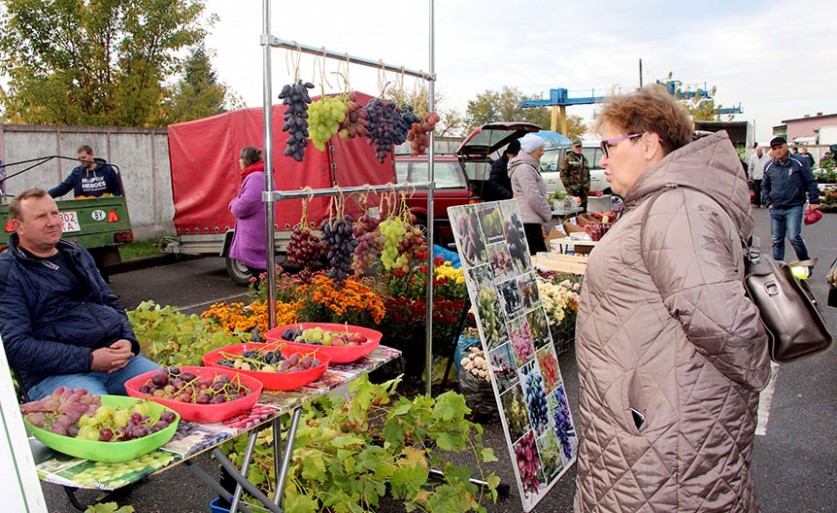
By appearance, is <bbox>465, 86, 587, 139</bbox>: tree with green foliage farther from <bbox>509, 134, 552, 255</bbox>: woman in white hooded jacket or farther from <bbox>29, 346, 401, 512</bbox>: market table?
<bbox>29, 346, 401, 512</bbox>: market table

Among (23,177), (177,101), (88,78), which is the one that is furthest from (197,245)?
(177,101)

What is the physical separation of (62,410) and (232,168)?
7.96 meters

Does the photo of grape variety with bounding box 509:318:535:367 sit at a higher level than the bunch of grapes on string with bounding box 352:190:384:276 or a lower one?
lower

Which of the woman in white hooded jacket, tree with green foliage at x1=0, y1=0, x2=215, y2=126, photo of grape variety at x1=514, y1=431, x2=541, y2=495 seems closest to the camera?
photo of grape variety at x1=514, y1=431, x2=541, y2=495

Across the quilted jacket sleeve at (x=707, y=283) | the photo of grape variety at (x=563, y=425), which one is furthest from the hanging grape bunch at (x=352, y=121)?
the photo of grape variety at (x=563, y=425)

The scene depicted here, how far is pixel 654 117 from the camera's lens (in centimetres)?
204

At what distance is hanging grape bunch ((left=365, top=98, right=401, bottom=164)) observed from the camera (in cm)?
315

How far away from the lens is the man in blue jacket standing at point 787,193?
9.23m

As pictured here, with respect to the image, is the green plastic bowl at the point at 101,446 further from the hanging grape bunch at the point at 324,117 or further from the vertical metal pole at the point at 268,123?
the hanging grape bunch at the point at 324,117

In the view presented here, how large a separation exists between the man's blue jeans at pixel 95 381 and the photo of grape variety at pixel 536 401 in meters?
1.92

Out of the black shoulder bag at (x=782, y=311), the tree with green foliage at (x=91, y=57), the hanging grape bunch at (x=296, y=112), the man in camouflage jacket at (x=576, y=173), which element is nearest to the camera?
the black shoulder bag at (x=782, y=311)

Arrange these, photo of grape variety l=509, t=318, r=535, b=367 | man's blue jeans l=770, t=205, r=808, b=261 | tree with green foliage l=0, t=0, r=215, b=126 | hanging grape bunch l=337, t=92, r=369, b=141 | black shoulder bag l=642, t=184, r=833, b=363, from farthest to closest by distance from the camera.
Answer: tree with green foliage l=0, t=0, r=215, b=126 < man's blue jeans l=770, t=205, r=808, b=261 < photo of grape variety l=509, t=318, r=535, b=367 < hanging grape bunch l=337, t=92, r=369, b=141 < black shoulder bag l=642, t=184, r=833, b=363

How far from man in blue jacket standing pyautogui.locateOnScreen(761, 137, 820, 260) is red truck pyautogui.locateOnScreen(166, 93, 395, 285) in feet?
18.0

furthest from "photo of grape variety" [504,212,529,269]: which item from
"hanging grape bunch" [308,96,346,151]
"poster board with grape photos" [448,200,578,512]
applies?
"hanging grape bunch" [308,96,346,151]
